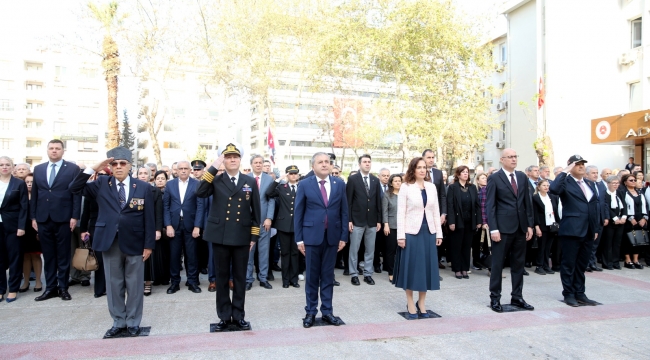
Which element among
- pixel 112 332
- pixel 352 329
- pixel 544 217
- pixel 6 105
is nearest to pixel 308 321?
pixel 352 329

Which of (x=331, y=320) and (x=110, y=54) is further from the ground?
(x=110, y=54)

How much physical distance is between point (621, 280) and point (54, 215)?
9653 millimetres

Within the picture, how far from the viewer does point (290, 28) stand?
23859 millimetres

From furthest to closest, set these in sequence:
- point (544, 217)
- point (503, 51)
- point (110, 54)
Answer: point (503, 51), point (110, 54), point (544, 217)

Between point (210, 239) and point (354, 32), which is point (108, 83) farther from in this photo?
point (210, 239)

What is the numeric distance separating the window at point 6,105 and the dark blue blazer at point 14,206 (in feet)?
205

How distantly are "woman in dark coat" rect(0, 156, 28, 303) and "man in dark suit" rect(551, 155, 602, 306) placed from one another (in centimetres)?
810

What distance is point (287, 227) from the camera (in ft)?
26.0

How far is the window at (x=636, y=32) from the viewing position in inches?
956

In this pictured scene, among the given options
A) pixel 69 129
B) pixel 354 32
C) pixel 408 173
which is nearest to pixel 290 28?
pixel 354 32

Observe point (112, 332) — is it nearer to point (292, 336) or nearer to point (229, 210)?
point (229, 210)

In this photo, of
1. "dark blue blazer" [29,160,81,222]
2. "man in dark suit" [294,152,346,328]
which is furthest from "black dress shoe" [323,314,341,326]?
"dark blue blazer" [29,160,81,222]

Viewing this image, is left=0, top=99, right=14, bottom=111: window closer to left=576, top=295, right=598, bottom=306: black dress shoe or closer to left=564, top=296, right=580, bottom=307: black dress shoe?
left=564, top=296, right=580, bottom=307: black dress shoe

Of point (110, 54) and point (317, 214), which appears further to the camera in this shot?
point (110, 54)
